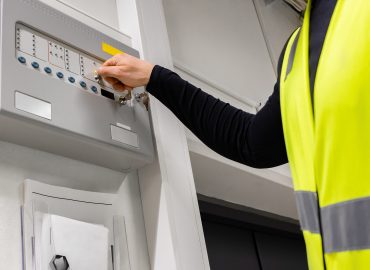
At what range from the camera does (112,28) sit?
1.10 metres

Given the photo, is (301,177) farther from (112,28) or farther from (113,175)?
(112,28)

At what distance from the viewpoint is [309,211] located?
0.63 metres

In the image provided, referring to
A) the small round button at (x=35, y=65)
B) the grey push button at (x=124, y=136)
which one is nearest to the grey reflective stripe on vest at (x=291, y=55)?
the grey push button at (x=124, y=136)

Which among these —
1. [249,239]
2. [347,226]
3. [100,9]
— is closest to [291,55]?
[347,226]

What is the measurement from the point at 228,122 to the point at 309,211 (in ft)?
1.06

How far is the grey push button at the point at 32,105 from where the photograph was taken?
0.76m

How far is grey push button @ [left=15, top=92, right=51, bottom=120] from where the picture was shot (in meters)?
0.76

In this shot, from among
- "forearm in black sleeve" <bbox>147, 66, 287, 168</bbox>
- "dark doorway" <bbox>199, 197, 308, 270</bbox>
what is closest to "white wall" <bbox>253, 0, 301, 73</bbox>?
"dark doorway" <bbox>199, 197, 308, 270</bbox>

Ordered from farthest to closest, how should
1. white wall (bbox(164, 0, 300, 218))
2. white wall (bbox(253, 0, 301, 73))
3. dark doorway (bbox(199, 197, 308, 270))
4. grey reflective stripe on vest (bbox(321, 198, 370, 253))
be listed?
1. white wall (bbox(253, 0, 301, 73))
2. dark doorway (bbox(199, 197, 308, 270))
3. white wall (bbox(164, 0, 300, 218))
4. grey reflective stripe on vest (bbox(321, 198, 370, 253))

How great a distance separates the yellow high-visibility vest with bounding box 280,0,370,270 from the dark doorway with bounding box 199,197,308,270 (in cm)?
89

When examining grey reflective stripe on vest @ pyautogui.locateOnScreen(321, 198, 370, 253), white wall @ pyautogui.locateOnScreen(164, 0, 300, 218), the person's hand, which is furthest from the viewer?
white wall @ pyautogui.locateOnScreen(164, 0, 300, 218)

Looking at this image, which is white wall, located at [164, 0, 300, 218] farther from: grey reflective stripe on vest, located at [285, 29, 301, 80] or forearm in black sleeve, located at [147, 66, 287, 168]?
grey reflective stripe on vest, located at [285, 29, 301, 80]

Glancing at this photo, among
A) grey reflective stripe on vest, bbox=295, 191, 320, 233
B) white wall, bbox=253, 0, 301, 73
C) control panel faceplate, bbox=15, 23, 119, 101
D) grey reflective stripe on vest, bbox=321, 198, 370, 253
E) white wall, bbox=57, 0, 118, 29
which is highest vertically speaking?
white wall, bbox=253, 0, 301, 73

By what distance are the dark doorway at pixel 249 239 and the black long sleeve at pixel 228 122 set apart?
623mm
